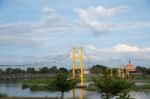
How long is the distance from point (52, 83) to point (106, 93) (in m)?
8.34

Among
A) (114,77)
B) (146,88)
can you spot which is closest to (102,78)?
(114,77)

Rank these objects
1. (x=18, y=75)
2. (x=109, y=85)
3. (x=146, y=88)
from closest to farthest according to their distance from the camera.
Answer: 1. (x=109, y=85)
2. (x=146, y=88)
3. (x=18, y=75)

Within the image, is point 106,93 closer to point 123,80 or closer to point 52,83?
point 123,80

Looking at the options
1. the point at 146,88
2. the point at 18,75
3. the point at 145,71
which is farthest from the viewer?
the point at 145,71

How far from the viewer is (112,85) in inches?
1134

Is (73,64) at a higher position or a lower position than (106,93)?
higher

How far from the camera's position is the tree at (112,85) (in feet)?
94.4

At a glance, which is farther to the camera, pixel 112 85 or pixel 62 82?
pixel 62 82

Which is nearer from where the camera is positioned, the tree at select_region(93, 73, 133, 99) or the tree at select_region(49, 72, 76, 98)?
the tree at select_region(93, 73, 133, 99)

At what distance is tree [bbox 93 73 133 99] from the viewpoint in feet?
94.4

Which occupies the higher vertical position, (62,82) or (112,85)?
(62,82)

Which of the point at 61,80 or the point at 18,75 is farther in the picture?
the point at 18,75

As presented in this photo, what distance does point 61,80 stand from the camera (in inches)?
1410

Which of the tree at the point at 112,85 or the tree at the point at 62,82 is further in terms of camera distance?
the tree at the point at 62,82
